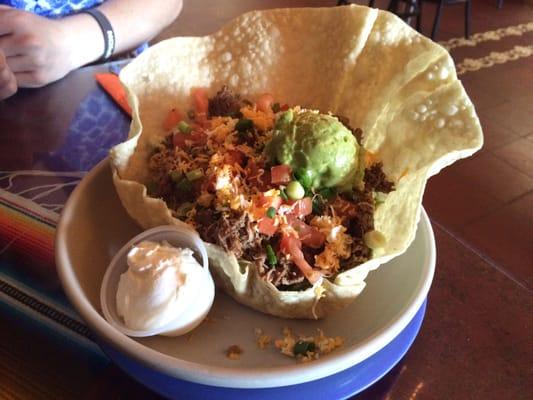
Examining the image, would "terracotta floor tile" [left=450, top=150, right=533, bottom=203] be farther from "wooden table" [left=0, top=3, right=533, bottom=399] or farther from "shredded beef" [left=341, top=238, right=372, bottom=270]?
"shredded beef" [left=341, top=238, right=372, bottom=270]

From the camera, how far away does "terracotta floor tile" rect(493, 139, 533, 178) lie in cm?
267

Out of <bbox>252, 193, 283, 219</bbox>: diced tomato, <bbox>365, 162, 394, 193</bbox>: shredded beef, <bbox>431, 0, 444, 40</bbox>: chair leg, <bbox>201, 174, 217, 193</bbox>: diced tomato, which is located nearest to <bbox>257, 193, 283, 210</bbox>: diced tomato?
<bbox>252, 193, 283, 219</bbox>: diced tomato

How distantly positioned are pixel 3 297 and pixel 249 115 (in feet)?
2.05

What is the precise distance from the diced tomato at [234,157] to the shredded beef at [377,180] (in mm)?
267

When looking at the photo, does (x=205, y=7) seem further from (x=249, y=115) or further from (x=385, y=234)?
(x=385, y=234)

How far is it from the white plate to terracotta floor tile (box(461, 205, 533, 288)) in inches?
20.2

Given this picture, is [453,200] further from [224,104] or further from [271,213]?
[271,213]

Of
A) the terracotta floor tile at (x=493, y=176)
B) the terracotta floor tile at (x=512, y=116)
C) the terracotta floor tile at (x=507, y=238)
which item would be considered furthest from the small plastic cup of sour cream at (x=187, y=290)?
the terracotta floor tile at (x=512, y=116)

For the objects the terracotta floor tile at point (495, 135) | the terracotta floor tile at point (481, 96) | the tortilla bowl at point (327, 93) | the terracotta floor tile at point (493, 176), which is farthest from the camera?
the terracotta floor tile at point (481, 96)

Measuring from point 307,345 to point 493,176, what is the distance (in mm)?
1948

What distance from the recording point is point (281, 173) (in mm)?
1052

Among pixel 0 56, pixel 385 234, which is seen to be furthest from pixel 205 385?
pixel 0 56

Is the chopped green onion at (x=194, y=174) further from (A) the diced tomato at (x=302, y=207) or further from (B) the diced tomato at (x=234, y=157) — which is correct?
(A) the diced tomato at (x=302, y=207)

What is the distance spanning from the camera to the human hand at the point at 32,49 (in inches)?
61.3
